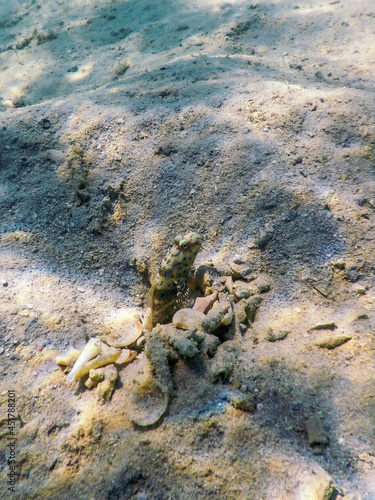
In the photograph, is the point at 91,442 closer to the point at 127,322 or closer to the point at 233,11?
the point at 127,322

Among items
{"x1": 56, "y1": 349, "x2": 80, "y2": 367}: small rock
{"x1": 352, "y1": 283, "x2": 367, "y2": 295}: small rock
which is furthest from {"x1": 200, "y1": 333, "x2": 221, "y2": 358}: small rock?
{"x1": 352, "y1": 283, "x2": 367, "y2": 295}: small rock

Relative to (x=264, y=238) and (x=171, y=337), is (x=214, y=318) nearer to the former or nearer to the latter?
(x=171, y=337)

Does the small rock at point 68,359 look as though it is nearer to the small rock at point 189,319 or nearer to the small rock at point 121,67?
the small rock at point 189,319

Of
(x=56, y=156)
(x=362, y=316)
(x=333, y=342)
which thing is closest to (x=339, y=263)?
(x=362, y=316)

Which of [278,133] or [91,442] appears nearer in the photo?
[91,442]

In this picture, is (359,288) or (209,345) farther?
(359,288)

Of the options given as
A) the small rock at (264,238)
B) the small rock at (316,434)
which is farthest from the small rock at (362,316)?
the small rock at (264,238)

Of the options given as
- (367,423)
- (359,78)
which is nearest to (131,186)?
(367,423)
